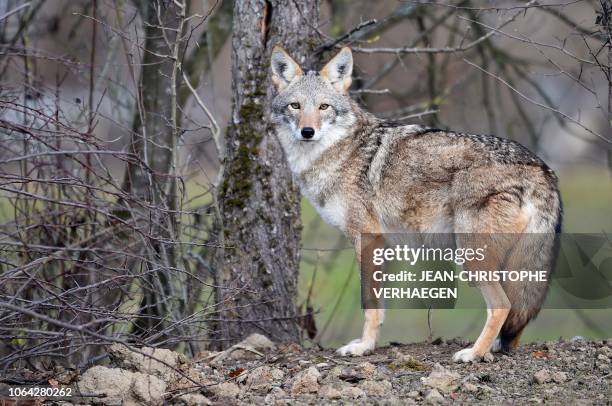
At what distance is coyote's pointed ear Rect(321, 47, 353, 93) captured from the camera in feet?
23.4

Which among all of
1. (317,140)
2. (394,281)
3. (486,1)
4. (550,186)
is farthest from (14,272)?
(486,1)

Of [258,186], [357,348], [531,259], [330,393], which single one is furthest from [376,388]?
[258,186]

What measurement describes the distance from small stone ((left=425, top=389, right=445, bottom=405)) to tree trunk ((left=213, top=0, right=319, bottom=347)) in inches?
96.4

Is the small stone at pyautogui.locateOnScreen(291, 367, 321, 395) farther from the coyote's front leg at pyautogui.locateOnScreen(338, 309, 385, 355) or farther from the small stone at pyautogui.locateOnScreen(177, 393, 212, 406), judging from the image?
A: the coyote's front leg at pyautogui.locateOnScreen(338, 309, 385, 355)

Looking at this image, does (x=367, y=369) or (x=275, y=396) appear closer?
(x=275, y=396)

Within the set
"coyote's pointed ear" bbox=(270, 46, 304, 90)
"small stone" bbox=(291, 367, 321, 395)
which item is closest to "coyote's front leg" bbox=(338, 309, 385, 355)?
"small stone" bbox=(291, 367, 321, 395)

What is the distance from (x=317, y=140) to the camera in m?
6.98

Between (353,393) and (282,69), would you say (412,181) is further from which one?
(353,393)

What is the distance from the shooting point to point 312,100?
7027 mm

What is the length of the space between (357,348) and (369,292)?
1.75 ft

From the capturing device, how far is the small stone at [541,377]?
214 inches

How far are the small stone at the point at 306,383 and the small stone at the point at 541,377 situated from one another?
1.51 meters

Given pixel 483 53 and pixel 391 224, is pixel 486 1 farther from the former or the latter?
pixel 391 224

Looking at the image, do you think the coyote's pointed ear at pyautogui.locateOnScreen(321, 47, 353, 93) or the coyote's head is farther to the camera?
the coyote's pointed ear at pyautogui.locateOnScreen(321, 47, 353, 93)
